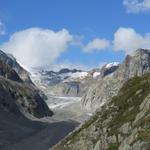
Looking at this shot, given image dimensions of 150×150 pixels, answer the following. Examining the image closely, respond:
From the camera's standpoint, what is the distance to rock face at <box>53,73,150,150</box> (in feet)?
212

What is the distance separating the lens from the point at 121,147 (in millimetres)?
66375

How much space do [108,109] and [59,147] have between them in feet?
29.8

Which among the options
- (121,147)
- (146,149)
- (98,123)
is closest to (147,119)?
(121,147)

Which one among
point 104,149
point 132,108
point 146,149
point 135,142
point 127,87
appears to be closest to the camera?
point 146,149

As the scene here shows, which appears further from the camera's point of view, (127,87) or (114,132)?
(127,87)

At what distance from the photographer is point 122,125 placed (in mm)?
73438

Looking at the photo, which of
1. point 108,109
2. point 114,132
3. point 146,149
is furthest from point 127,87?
point 146,149

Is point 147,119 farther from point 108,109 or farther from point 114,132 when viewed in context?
point 108,109

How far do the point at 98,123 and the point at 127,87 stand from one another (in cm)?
1281

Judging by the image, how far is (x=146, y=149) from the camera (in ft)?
189

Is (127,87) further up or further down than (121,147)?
further up

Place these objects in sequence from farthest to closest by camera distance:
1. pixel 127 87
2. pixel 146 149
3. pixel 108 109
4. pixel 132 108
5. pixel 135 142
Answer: pixel 127 87
pixel 108 109
pixel 132 108
pixel 135 142
pixel 146 149

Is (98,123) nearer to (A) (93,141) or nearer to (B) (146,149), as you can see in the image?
(A) (93,141)

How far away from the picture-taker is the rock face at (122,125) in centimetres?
6474
